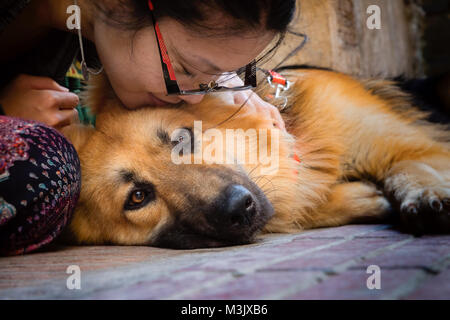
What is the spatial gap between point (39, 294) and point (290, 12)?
52.4 inches

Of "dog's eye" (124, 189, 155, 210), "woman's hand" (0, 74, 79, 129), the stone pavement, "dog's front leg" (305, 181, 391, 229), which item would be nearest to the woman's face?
"woman's hand" (0, 74, 79, 129)

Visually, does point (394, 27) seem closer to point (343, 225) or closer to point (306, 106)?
point (306, 106)

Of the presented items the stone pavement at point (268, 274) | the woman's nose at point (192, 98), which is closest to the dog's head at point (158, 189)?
the woman's nose at point (192, 98)

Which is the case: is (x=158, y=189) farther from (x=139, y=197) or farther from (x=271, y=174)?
(x=271, y=174)

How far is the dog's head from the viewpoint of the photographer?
5.39 feet

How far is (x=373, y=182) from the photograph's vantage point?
7.61ft

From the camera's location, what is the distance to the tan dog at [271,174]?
1664mm

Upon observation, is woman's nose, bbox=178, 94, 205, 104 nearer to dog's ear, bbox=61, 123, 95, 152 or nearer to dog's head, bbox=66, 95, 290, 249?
dog's head, bbox=66, 95, 290, 249

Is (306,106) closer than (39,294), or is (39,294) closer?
(39,294)

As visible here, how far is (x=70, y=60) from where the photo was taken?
2121 millimetres

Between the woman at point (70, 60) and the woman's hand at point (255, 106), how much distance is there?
6.2 inches

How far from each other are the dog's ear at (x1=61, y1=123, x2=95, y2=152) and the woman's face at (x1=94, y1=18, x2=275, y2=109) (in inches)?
15.3

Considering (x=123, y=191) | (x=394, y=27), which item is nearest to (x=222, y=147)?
(x=123, y=191)

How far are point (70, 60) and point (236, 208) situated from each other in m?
1.30
